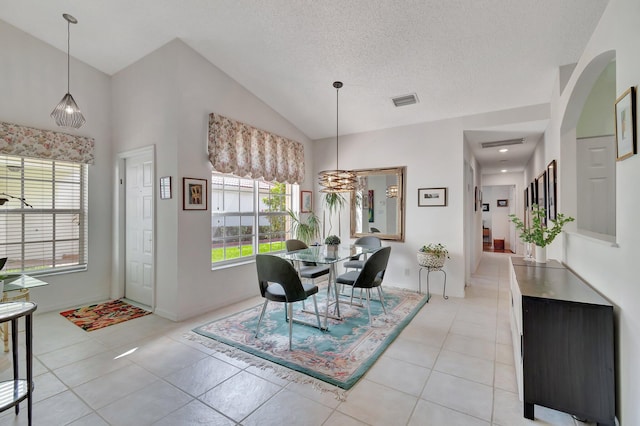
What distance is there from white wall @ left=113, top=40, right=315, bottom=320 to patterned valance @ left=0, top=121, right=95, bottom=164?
511 millimetres

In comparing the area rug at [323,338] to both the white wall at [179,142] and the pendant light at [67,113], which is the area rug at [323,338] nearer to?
the white wall at [179,142]

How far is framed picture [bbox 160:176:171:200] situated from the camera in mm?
3487

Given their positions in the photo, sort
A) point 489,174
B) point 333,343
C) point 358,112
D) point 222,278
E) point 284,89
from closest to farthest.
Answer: point 333,343, point 222,278, point 284,89, point 358,112, point 489,174

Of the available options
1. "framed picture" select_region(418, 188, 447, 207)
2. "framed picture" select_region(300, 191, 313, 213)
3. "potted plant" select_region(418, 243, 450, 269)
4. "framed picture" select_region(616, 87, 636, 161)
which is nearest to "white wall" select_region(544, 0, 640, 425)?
"framed picture" select_region(616, 87, 636, 161)

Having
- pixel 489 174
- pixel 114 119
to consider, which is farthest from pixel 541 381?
pixel 489 174

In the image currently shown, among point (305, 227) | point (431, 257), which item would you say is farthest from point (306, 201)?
point (431, 257)

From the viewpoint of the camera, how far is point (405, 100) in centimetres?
412

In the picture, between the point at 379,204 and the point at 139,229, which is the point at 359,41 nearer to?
the point at 379,204

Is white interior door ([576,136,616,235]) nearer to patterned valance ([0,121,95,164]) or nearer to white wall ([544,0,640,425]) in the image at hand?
white wall ([544,0,640,425])

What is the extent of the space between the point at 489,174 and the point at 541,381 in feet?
28.1

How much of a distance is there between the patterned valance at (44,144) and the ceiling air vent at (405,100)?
428 cm

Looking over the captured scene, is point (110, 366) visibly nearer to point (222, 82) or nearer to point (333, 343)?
point (333, 343)

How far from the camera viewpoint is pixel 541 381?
70.1 inches

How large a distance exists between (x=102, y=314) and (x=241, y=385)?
257 centimetres
